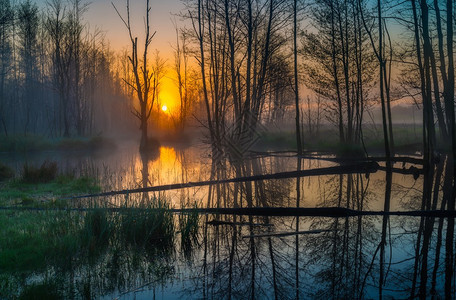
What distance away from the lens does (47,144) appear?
3058 cm

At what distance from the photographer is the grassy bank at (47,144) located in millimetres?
28269

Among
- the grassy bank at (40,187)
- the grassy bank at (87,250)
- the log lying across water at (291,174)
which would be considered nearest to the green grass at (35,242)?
the grassy bank at (87,250)

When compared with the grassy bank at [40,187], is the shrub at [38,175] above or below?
above

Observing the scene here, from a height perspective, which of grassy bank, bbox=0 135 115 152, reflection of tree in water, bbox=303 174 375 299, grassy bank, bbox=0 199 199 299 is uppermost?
grassy bank, bbox=0 135 115 152

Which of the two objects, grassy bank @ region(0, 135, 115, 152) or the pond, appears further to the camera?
grassy bank @ region(0, 135, 115, 152)

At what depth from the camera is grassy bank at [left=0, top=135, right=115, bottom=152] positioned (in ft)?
92.7

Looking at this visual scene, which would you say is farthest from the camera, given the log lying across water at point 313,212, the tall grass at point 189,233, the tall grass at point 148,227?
the log lying across water at point 313,212

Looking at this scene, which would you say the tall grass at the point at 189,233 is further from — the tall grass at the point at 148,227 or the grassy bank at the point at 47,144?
the grassy bank at the point at 47,144

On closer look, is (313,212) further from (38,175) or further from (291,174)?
(38,175)

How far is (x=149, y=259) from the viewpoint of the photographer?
524cm

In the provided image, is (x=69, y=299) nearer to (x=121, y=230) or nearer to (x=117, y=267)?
(x=117, y=267)

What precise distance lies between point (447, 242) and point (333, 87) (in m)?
20.7

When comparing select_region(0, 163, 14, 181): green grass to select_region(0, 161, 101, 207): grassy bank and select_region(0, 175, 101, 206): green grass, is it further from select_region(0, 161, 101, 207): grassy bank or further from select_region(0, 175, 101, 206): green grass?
select_region(0, 175, 101, 206): green grass

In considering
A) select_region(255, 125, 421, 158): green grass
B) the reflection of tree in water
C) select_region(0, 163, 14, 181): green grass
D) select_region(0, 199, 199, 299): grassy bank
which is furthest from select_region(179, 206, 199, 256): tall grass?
select_region(255, 125, 421, 158): green grass
